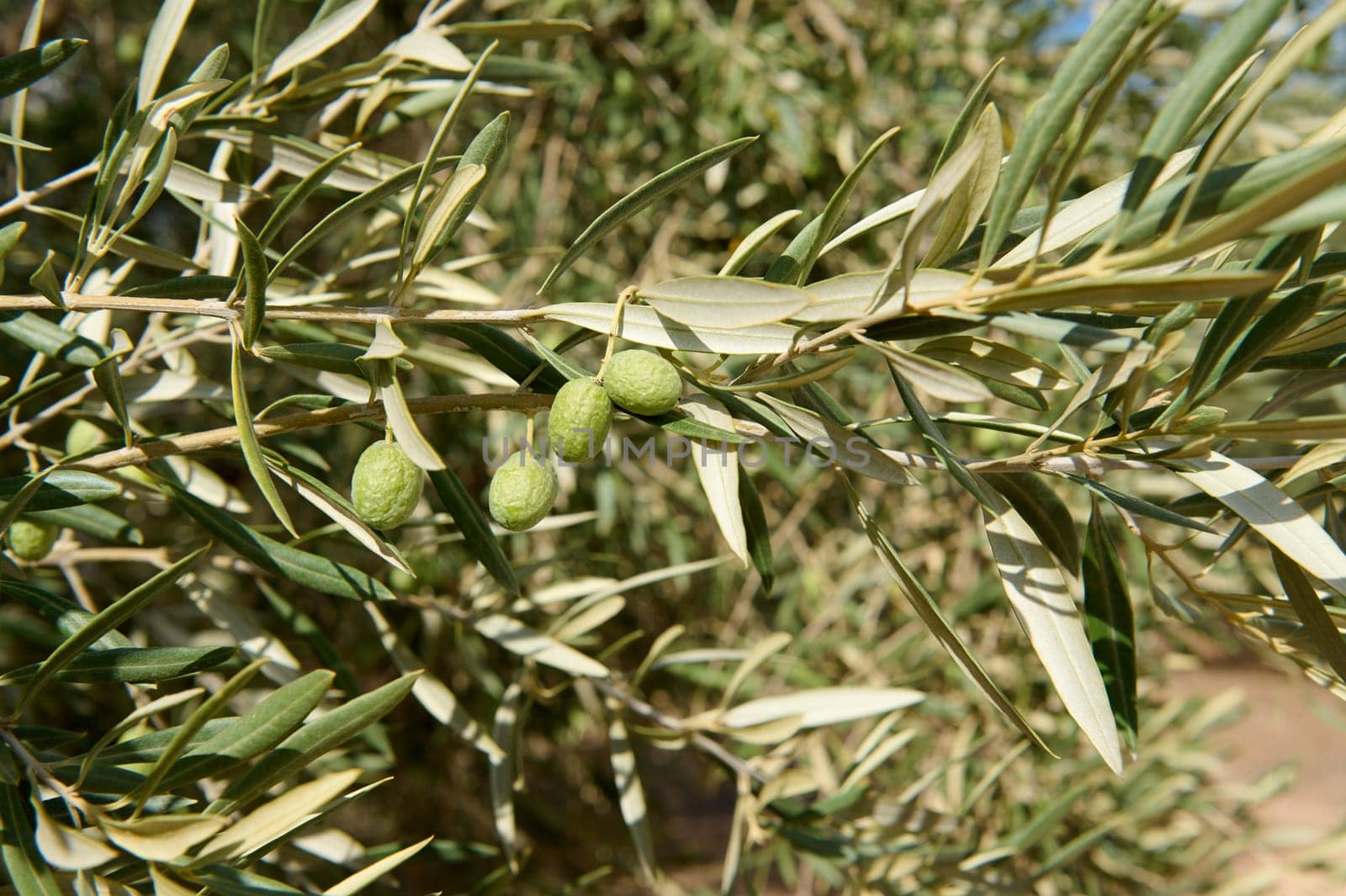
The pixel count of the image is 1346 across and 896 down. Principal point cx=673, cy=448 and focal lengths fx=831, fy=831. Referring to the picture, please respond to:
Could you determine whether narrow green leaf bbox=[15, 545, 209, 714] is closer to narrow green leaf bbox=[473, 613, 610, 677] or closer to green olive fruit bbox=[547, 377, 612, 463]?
green olive fruit bbox=[547, 377, 612, 463]

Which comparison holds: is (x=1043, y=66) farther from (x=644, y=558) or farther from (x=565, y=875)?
(x=565, y=875)

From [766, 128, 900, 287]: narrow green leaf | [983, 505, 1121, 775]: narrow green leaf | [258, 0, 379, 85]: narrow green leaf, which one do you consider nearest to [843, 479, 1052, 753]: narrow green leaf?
[983, 505, 1121, 775]: narrow green leaf

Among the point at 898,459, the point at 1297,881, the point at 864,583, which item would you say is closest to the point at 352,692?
the point at 898,459

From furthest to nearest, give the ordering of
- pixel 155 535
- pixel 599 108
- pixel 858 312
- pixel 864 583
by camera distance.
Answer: pixel 599 108, pixel 864 583, pixel 155 535, pixel 858 312

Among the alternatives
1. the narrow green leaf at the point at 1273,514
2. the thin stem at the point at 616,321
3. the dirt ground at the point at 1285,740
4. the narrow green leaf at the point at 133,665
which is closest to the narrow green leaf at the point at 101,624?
the narrow green leaf at the point at 133,665

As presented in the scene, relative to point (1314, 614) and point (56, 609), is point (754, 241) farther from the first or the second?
point (56, 609)

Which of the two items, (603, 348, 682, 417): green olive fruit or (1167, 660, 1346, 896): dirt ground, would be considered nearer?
(603, 348, 682, 417): green olive fruit

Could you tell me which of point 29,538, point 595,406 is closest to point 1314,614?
point 595,406
